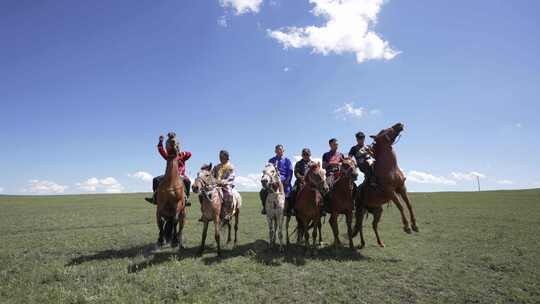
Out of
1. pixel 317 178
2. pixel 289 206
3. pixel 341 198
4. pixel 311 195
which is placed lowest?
pixel 289 206

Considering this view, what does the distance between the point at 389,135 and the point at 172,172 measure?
22.9 feet

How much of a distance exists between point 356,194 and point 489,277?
4.39 meters

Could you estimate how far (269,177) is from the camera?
30.0 feet

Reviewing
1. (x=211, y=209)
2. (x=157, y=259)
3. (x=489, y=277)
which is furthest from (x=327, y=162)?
(x=157, y=259)

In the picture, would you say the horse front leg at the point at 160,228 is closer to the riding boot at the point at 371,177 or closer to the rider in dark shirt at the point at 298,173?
the rider in dark shirt at the point at 298,173

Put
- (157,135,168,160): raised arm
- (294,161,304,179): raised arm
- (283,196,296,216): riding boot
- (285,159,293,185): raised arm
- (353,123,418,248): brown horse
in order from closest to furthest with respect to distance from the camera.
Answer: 1. (353,123,418,248): brown horse
2. (157,135,168,160): raised arm
3. (294,161,304,179): raised arm
4. (283,196,296,216): riding boot
5. (285,159,293,185): raised arm

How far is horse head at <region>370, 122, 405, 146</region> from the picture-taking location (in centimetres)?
903

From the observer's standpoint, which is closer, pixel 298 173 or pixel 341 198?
pixel 341 198

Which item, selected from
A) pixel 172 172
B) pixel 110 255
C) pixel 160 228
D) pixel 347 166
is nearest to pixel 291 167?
pixel 347 166

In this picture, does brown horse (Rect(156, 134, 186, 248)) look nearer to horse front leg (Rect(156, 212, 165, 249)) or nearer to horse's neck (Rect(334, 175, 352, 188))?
horse front leg (Rect(156, 212, 165, 249))

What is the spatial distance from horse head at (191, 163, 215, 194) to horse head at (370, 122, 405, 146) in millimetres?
5552

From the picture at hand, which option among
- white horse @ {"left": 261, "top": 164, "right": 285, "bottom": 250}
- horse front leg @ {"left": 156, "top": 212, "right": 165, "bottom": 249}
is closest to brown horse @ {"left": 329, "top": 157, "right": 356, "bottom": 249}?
white horse @ {"left": 261, "top": 164, "right": 285, "bottom": 250}

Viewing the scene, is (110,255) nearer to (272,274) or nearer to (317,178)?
(272,274)

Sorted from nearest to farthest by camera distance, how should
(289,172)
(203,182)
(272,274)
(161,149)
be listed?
(272,274)
(203,182)
(161,149)
(289,172)
